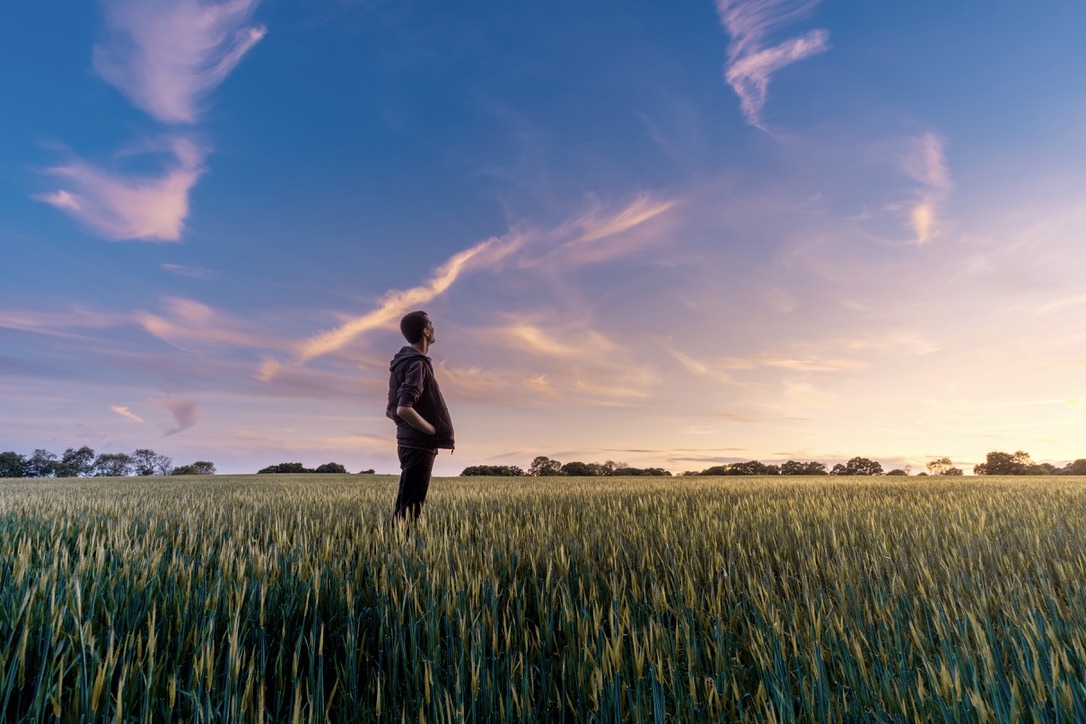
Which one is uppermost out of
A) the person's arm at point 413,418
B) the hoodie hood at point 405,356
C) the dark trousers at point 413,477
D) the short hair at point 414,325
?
the short hair at point 414,325

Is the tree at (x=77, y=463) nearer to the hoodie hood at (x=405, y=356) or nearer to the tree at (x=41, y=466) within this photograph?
the tree at (x=41, y=466)

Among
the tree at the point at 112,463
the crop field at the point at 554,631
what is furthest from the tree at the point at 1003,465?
the tree at the point at 112,463

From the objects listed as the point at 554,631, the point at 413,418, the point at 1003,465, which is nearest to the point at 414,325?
the point at 413,418

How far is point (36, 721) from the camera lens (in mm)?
1717

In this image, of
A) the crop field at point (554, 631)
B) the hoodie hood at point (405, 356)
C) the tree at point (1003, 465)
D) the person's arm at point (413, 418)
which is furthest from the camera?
the tree at point (1003, 465)

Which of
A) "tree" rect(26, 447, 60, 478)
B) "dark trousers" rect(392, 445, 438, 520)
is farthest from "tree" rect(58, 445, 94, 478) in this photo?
"dark trousers" rect(392, 445, 438, 520)

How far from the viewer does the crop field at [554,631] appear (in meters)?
1.88

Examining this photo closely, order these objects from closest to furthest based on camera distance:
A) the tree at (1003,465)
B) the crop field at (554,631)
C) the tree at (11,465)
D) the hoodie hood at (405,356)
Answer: the crop field at (554,631), the hoodie hood at (405,356), the tree at (1003,465), the tree at (11,465)

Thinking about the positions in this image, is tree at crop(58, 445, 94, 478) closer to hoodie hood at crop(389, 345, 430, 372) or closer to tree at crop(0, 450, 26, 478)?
tree at crop(0, 450, 26, 478)

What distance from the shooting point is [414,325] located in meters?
5.42

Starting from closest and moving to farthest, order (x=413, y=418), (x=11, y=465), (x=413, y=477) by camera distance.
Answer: (x=413, y=418) → (x=413, y=477) → (x=11, y=465)

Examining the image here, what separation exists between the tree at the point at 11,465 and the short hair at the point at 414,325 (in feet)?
239

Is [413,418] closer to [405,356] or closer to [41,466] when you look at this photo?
[405,356]

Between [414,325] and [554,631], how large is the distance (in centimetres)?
341
